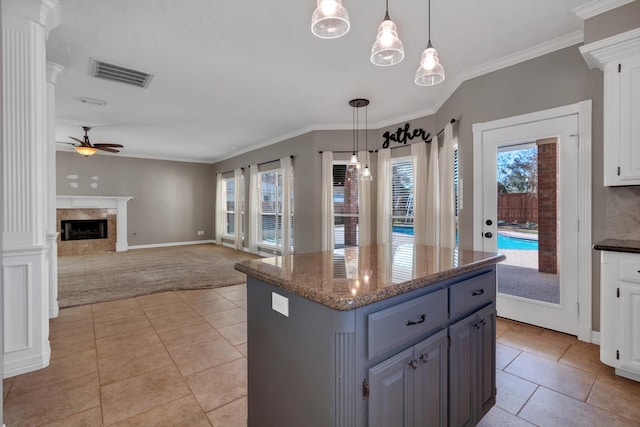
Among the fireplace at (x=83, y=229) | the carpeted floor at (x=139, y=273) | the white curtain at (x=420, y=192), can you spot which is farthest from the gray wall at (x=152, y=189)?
the white curtain at (x=420, y=192)

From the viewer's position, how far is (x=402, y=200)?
206 inches

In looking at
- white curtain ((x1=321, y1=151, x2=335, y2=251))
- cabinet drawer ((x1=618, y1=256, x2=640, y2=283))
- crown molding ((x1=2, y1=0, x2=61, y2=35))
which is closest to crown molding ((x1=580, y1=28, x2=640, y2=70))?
cabinet drawer ((x1=618, y1=256, x2=640, y2=283))

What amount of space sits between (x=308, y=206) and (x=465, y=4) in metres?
4.19

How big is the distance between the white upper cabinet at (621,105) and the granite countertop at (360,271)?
54.5 inches

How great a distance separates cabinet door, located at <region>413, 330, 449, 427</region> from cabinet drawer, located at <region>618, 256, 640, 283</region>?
5.46ft

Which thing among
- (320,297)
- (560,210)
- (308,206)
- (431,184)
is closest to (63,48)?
(320,297)

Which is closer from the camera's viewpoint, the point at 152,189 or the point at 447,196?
the point at 447,196

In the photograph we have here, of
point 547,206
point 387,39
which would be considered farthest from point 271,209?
point 387,39

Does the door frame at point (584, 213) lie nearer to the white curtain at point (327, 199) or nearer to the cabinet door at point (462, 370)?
the cabinet door at point (462, 370)

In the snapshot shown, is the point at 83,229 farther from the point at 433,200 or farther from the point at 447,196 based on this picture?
the point at 447,196

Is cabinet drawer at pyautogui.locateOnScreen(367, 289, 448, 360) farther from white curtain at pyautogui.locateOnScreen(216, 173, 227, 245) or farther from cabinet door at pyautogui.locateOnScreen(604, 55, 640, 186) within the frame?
white curtain at pyautogui.locateOnScreen(216, 173, 227, 245)

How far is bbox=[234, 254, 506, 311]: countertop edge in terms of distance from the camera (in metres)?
1.02

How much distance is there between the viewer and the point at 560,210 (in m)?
2.88

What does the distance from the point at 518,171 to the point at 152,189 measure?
29.5 feet
